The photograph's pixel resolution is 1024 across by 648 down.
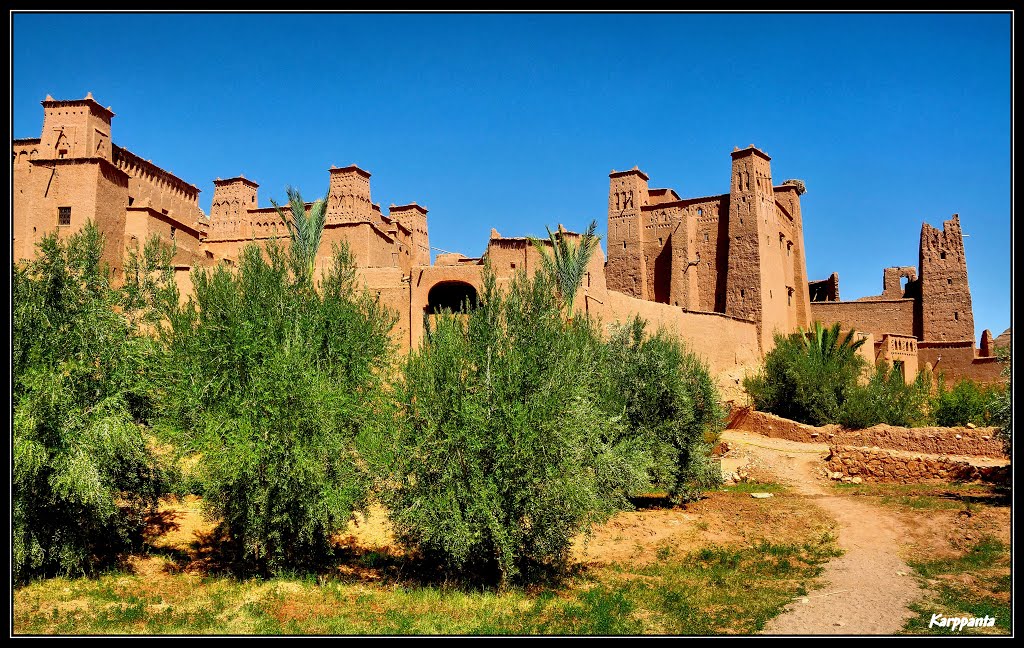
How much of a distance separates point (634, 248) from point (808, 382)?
53.6ft

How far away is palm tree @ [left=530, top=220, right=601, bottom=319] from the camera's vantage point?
92.2ft

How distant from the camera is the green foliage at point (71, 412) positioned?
11.4 metres

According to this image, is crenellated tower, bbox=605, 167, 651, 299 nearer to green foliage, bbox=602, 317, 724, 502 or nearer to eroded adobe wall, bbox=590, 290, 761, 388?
eroded adobe wall, bbox=590, 290, 761, 388

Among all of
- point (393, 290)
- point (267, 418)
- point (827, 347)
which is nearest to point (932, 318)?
point (827, 347)

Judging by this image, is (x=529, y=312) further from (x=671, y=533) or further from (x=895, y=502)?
(x=895, y=502)

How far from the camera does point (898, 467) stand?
70.7 ft

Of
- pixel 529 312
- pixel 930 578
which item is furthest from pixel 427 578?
pixel 930 578

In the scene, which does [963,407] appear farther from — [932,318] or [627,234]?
[627,234]

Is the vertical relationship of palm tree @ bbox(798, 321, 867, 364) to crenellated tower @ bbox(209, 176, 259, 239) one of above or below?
below

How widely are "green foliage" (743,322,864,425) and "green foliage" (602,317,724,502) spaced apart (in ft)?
32.6

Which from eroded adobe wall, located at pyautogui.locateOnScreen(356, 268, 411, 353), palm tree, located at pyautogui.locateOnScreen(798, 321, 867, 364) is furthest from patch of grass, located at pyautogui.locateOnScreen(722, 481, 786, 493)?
eroded adobe wall, located at pyautogui.locateOnScreen(356, 268, 411, 353)

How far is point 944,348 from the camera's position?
4044cm

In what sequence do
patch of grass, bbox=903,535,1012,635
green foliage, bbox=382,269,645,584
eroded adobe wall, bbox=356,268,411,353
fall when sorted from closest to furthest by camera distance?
1. patch of grass, bbox=903,535,1012,635
2. green foliage, bbox=382,269,645,584
3. eroded adobe wall, bbox=356,268,411,353

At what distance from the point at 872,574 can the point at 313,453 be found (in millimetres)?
10208
